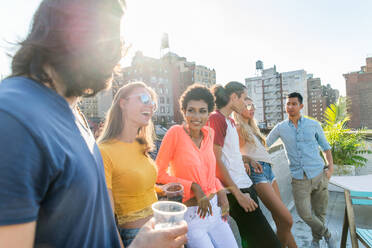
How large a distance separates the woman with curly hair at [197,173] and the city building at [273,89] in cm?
8402

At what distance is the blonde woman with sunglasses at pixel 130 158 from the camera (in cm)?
171

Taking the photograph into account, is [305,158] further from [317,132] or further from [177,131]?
[177,131]

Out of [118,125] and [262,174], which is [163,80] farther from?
[118,125]

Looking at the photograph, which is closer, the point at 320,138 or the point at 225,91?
the point at 225,91

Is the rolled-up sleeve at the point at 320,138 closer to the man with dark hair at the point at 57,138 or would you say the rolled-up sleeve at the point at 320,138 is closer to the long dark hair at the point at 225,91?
the long dark hair at the point at 225,91

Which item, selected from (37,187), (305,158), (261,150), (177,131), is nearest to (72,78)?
(37,187)

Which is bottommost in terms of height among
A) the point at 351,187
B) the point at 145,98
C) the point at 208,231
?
the point at 208,231

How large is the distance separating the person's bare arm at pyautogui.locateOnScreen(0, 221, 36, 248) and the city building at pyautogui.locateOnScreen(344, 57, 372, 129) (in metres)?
46.1

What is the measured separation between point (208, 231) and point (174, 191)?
528 mm

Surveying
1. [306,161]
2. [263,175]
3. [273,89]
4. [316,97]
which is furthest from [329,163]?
[316,97]

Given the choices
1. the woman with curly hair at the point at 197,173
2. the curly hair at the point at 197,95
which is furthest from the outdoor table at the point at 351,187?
the curly hair at the point at 197,95

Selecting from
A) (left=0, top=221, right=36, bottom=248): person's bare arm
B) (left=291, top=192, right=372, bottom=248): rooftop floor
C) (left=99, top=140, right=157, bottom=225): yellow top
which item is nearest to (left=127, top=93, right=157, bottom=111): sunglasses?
(left=99, top=140, right=157, bottom=225): yellow top

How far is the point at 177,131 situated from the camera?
2314 mm

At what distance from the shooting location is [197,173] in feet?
7.16
